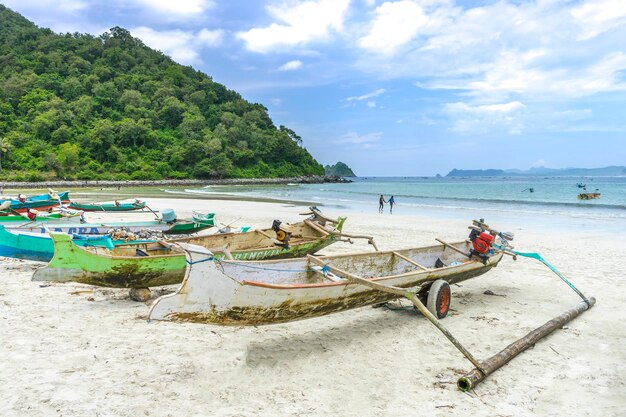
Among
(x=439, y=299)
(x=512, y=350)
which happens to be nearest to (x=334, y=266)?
(x=439, y=299)

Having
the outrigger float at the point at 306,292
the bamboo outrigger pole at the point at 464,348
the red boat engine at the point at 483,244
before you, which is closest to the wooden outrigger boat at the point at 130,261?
the outrigger float at the point at 306,292

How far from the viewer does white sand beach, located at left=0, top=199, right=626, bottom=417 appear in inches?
168

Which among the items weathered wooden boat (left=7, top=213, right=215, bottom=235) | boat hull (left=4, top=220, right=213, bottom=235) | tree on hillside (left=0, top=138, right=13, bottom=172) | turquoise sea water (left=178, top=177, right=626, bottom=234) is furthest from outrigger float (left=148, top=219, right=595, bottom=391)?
tree on hillside (left=0, top=138, right=13, bottom=172)

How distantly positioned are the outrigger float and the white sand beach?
196 millimetres

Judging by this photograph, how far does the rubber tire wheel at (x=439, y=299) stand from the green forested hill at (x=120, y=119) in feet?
216

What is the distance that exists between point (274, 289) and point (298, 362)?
1.05 metres

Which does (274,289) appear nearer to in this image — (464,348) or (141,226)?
(464,348)

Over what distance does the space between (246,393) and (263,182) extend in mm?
79976

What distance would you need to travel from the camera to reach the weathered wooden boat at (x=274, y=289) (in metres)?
4.63

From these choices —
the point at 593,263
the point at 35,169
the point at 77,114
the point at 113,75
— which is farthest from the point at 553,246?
the point at 113,75

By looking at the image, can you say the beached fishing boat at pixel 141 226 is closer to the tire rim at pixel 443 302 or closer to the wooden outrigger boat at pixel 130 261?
the wooden outrigger boat at pixel 130 261

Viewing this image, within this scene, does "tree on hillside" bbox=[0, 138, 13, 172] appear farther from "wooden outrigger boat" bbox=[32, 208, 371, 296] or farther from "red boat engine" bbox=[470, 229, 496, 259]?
Result: "red boat engine" bbox=[470, 229, 496, 259]

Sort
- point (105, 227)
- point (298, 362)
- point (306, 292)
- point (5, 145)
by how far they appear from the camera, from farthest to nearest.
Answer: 1. point (5, 145)
2. point (105, 227)
3. point (298, 362)
4. point (306, 292)

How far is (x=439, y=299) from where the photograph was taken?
6730mm
